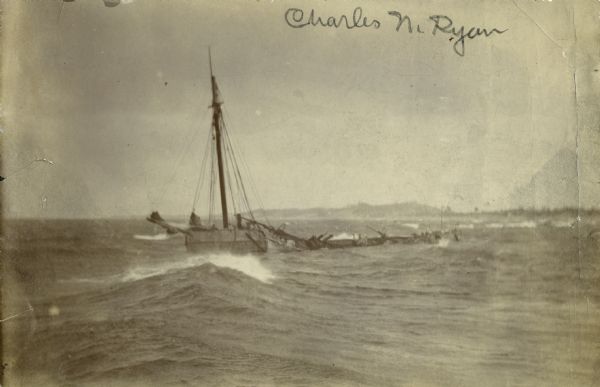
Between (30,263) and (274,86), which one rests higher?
(274,86)

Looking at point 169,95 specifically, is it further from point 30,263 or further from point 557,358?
point 557,358

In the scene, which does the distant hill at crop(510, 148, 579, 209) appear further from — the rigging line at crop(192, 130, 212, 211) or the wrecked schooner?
the rigging line at crop(192, 130, 212, 211)

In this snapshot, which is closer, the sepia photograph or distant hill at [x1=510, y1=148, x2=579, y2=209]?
the sepia photograph

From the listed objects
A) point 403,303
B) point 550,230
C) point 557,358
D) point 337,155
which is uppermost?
point 337,155

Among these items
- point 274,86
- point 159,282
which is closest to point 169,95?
point 274,86

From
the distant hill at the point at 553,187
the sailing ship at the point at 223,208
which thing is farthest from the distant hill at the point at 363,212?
the distant hill at the point at 553,187
